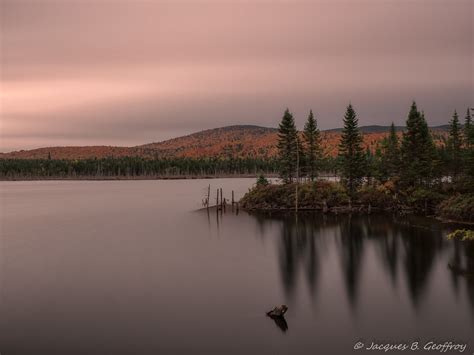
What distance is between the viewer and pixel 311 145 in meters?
84.4

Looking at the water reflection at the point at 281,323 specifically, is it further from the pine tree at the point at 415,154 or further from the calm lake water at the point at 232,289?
the pine tree at the point at 415,154

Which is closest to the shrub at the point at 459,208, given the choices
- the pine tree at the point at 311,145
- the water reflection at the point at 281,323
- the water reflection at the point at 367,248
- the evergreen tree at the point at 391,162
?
the water reflection at the point at 367,248

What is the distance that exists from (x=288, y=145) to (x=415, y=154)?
21953 millimetres

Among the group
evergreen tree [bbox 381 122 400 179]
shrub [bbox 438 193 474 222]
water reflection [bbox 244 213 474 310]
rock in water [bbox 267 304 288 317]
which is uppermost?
evergreen tree [bbox 381 122 400 179]

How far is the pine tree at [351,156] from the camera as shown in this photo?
74125 millimetres

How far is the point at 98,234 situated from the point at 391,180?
46655mm

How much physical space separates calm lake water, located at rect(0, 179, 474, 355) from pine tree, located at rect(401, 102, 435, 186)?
39.2 ft

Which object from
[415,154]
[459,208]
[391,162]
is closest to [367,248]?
[459,208]

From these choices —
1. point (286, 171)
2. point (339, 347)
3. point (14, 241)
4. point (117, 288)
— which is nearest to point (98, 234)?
point (14, 241)

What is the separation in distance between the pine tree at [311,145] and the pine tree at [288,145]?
2497mm

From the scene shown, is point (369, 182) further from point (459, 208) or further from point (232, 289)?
point (232, 289)

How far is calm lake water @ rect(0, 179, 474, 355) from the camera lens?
854 inches

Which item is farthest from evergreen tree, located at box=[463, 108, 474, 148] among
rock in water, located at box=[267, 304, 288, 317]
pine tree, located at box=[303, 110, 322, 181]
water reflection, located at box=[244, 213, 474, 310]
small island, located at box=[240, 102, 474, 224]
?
rock in water, located at box=[267, 304, 288, 317]

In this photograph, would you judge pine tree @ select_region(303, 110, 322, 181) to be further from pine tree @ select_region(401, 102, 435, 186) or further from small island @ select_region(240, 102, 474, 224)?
pine tree @ select_region(401, 102, 435, 186)
